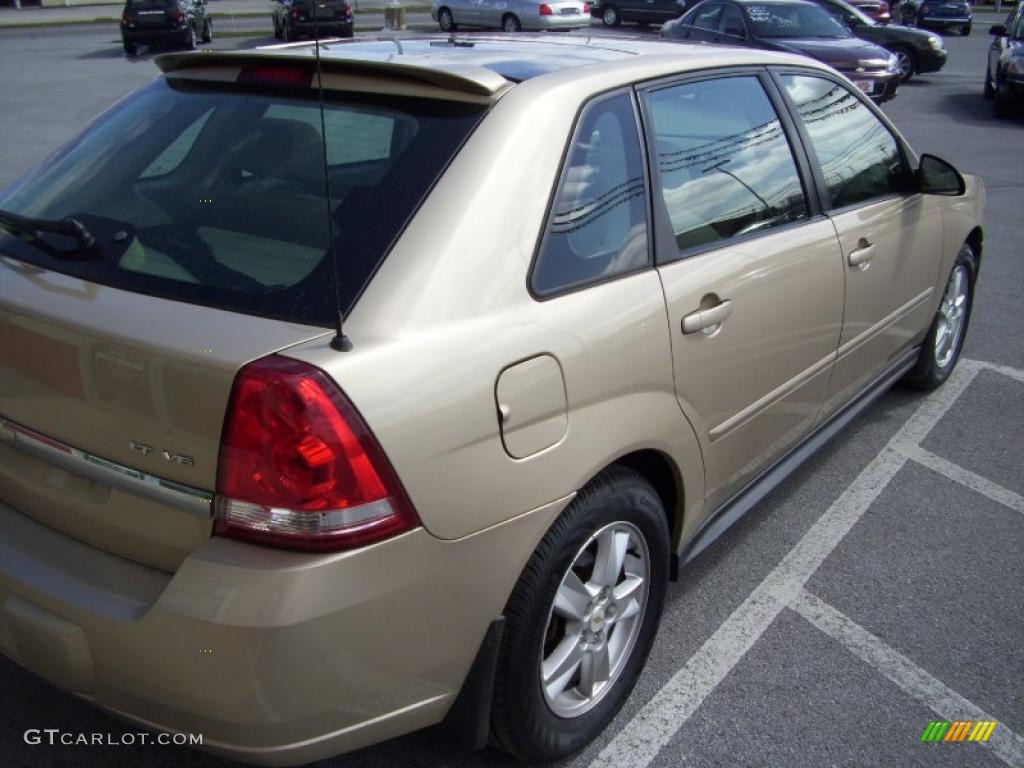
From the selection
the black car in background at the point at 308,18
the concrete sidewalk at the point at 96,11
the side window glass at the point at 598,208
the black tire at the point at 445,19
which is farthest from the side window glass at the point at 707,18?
the concrete sidewalk at the point at 96,11

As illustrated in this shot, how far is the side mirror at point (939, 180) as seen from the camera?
4070 millimetres

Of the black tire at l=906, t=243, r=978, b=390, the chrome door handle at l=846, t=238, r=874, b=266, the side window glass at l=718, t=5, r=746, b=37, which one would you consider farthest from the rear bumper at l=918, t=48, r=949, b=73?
the chrome door handle at l=846, t=238, r=874, b=266

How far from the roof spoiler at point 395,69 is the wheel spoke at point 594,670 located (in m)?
1.41

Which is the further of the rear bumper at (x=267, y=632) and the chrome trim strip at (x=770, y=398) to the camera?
the chrome trim strip at (x=770, y=398)

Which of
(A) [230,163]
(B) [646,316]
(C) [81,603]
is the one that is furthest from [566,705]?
(A) [230,163]

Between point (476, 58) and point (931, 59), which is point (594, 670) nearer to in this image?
point (476, 58)

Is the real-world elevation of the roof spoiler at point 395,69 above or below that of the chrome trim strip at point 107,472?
above

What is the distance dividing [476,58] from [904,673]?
84.4 inches

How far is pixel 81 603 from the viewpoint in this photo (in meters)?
2.04

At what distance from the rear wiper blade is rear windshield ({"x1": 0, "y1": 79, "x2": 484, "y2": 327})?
0.8 inches

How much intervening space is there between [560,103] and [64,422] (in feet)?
4.41

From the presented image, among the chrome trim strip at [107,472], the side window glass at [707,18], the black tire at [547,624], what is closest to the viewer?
the chrome trim strip at [107,472]

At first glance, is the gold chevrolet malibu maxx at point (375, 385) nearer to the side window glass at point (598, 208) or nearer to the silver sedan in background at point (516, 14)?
the side window glass at point (598, 208)

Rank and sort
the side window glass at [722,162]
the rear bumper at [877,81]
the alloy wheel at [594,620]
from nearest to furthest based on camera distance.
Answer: the alloy wheel at [594,620]
the side window glass at [722,162]
the rear bumper at [877,81]
